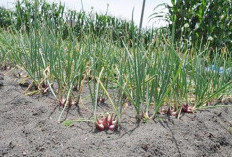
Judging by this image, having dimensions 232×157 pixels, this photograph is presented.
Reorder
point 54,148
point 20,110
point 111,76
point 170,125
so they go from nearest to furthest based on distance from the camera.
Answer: point 54,148, point 170,125, point 20,110, point 111,76

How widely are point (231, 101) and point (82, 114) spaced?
1233 mm

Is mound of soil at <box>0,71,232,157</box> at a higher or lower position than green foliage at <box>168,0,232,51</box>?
lower

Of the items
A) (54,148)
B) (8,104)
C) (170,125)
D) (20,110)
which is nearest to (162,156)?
(170,125)

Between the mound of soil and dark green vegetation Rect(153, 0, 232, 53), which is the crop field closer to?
the mound of soil

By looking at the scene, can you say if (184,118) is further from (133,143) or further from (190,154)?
(133,143)

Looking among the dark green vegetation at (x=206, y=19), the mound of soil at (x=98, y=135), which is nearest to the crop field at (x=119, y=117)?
the mound of soil at (x=98, y=135)

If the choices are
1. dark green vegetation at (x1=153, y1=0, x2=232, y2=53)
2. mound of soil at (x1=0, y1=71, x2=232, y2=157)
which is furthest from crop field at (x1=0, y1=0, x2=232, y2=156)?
dark green vegetation at (x1=153, y1=0, x2=232, y2=53)

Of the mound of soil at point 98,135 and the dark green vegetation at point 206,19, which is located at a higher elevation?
the dark green vegetation at point 206,19

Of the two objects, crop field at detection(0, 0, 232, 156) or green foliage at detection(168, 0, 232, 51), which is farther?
green foliage at detection(168, 0, 232, 51)

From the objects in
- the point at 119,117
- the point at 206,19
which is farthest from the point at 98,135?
the point at 206,19

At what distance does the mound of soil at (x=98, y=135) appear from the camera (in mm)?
1151

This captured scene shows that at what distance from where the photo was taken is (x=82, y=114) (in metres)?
1.51

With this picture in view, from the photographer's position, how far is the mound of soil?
1151 millimetres

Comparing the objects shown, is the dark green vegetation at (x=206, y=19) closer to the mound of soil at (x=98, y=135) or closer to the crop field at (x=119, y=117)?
the crop field at (x=119, y=117)
